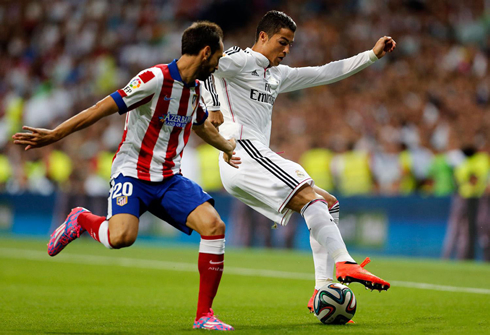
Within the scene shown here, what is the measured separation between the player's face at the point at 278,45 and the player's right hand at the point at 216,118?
2.39 ft

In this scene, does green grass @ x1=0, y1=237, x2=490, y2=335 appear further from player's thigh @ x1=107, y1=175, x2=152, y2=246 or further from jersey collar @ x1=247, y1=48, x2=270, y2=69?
jersey collar @ x1=247, y1=48, x2=270, y2=69

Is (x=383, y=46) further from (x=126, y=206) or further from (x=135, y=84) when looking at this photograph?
(x=126, y=206)

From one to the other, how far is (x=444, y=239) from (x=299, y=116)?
237 inches

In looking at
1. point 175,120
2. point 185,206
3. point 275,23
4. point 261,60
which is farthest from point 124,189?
point 275,23

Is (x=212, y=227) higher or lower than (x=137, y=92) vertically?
lower

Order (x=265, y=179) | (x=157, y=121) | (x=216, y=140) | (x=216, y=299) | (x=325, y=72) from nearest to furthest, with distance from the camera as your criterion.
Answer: (x=157, y=121) < (x=216, y=140) < (x=265, y=179) < (x=325, y=72) < (x=216, y=299)

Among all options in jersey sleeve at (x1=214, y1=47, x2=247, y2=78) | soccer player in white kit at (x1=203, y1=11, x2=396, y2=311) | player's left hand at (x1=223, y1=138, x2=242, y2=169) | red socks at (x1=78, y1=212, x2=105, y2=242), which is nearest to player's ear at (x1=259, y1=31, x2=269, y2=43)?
soccer player in white kit at (x1=203, y1=11, x2=396, y2=311)

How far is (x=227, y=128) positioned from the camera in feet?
21.6

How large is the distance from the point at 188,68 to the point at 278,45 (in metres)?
1.27

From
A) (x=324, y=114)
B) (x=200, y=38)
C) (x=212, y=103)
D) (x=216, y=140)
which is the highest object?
(x=324, y=114)

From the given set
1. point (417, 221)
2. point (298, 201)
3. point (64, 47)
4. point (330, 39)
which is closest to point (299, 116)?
point (330, 39)

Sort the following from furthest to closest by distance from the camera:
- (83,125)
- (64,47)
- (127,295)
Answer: (64,47)
(127,295)
(83,125)

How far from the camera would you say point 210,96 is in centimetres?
651

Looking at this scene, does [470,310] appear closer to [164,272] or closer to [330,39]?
[164,272]
